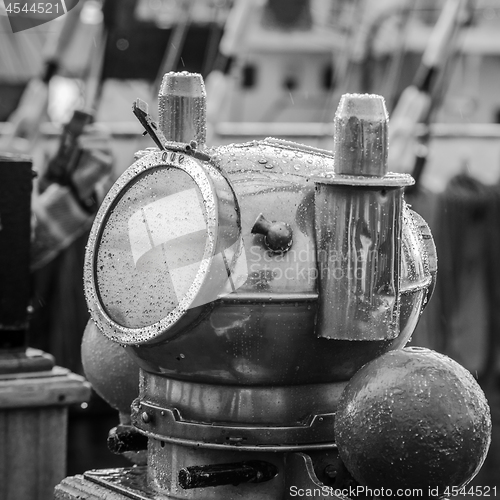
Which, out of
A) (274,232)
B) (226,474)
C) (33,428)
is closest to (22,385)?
(33,428)

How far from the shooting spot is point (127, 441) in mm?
2004

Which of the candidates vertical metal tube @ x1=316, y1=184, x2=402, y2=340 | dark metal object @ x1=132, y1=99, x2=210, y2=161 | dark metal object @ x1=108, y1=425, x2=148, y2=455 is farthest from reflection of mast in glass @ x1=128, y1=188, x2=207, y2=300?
dark metal object @ x1=108, y1=425, x2=148, y2=455

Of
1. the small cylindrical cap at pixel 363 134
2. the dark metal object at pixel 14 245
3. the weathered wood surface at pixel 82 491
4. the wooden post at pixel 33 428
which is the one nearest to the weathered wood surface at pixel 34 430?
the wooden post at pixel 33 428

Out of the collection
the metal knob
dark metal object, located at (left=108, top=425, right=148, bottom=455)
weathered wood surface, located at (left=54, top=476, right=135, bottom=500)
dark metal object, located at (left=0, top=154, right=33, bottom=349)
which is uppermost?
the metal knob

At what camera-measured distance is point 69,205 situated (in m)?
3.92

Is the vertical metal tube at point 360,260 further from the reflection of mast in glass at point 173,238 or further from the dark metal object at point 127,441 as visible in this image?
the dark metal object at point 127,441

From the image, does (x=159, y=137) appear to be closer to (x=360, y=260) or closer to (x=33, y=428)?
(x=360, y=260)

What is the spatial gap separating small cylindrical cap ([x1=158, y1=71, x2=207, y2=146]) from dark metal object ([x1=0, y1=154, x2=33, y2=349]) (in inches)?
48.6

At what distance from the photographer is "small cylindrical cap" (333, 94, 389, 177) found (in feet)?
5.22

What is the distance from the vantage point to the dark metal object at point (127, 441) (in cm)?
200

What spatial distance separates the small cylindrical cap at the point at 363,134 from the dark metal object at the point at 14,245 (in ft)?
4.95

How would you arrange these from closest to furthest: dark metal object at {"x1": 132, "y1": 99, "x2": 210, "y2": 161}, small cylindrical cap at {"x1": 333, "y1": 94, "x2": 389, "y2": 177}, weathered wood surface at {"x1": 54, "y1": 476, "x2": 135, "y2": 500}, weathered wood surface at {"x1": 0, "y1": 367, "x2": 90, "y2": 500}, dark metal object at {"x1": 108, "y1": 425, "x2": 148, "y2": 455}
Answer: small cylindrical cap at {"x1": 333, "y1": 94, "x2": 389, "y2": 177}
dark metal object at {"x1": 132, "y1": 99, "x2": 210, "y2": 161}
weathered wood surface at {"x1": 54, "y1": 476, "x2": 135, "y2": 500}
dark metal object at {"x1": 108, "y1": 425, "x2": 148, "y2": 455}
weathered wood surface at {"x1": 0, "y1": 367, "x2": 90, "y2": 500}

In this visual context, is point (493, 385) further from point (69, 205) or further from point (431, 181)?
point (69, 205)

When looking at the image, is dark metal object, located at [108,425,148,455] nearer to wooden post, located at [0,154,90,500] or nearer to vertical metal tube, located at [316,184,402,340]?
vertical metal tube, located at [316,184,402,340]
